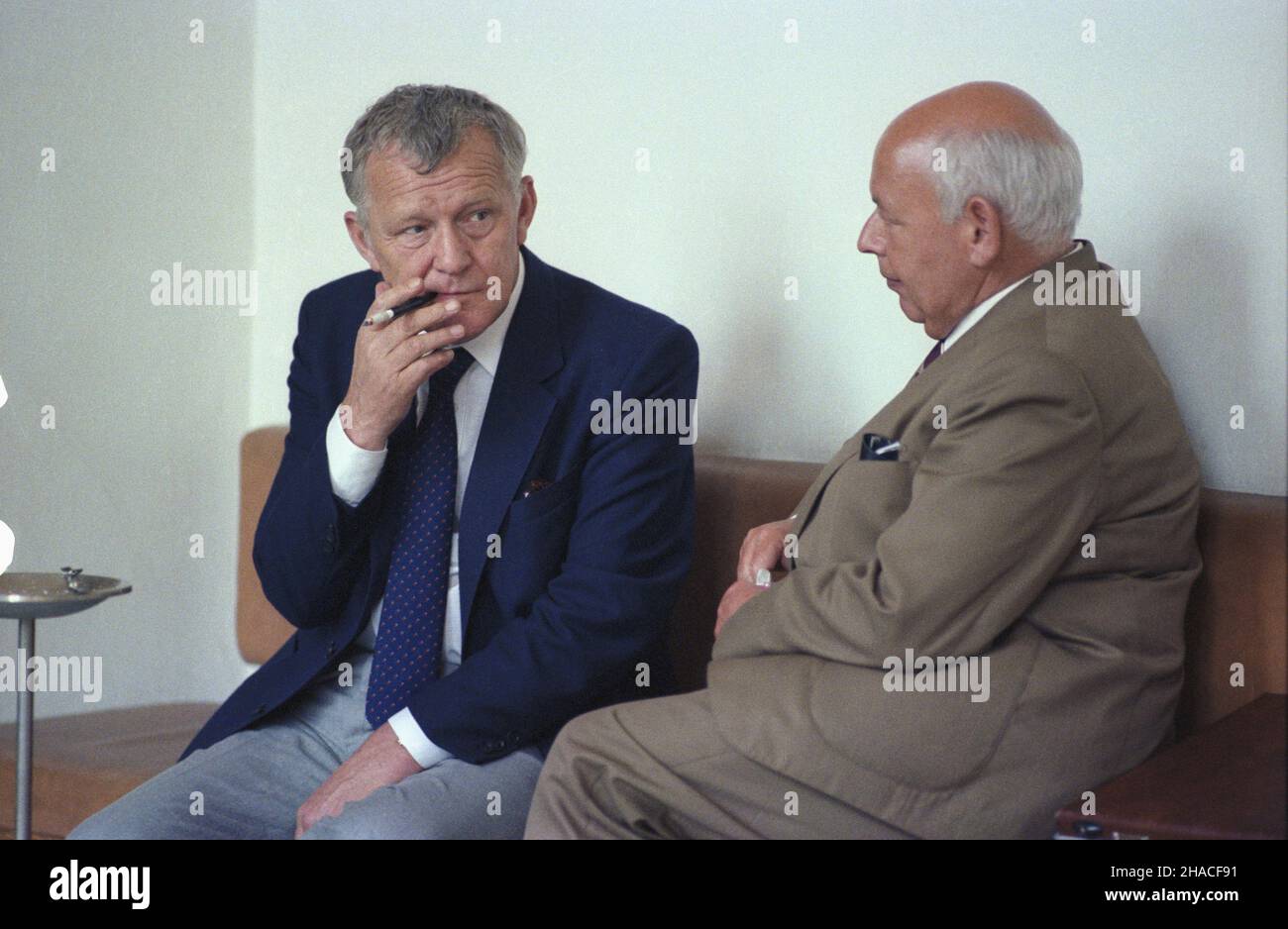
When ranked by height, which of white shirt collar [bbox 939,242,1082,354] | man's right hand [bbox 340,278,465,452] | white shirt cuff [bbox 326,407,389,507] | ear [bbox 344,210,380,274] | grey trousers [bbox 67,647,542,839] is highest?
ear [bbox 344,210,380,274]

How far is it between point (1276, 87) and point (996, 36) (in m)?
0.49

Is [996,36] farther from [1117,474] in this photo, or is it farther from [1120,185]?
[1117,474]

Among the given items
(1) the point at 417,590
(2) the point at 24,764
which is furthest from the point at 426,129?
(2) the point at 24,764

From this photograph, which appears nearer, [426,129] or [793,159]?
[426,129]

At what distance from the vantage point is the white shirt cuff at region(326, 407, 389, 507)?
2.29 metres

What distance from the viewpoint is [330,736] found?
2.43 metres

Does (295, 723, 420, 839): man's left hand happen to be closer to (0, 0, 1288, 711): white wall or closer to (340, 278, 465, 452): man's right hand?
(340, 278, 465, 452): man's right hand

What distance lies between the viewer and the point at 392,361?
2.23 meters

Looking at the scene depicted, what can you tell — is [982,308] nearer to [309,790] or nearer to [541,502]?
[541,502]

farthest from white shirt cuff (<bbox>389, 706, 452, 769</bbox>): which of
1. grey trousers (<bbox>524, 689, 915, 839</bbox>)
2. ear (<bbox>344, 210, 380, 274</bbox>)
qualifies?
ear (<bbox>344, 210, 380, 274</bbox>)

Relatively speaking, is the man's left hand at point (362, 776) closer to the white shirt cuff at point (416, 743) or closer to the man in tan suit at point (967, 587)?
the white shirt cuff at point (416, 743)

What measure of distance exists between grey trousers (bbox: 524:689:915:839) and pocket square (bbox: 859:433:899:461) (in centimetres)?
40

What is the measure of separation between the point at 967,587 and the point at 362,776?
0.95 meters
